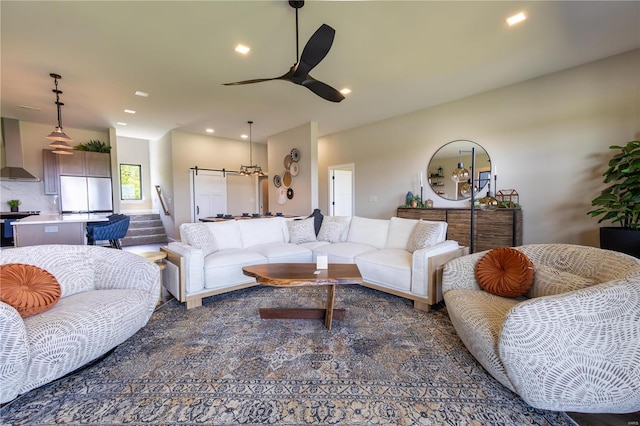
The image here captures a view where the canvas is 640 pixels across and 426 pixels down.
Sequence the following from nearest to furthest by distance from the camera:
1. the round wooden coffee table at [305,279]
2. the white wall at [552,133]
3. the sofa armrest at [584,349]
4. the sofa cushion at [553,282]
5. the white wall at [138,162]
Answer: the sofa armrest at [584,349] < the sofa cushion at [553,282] < the round wooden coffee table at [305,279] < the white wall at [552,133] < the white wall at [138,162]

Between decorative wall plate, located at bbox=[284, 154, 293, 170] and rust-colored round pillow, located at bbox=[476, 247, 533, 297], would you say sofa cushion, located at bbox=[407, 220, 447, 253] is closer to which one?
rust-colored round pillow, located at bbox=[476, 247, 533, 297]

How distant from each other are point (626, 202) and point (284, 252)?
4063mm

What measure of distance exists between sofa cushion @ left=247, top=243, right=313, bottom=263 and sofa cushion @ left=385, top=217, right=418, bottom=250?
114cm

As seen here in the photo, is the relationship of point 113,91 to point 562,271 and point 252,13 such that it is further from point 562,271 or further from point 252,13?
point 562,271

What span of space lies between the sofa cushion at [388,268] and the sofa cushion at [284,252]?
Result: 79cm

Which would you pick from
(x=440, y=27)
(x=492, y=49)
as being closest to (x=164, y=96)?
(x=440, y=27)

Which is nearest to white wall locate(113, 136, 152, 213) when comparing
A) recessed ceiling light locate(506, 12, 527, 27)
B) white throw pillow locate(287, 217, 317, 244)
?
white throw pillow locate(287, 217, 317, 244)

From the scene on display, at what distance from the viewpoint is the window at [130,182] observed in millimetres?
7996

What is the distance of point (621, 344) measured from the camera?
3.95 ft

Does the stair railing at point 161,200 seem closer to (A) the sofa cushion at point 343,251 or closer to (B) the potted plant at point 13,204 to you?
(B) the potted plant at point 13,204

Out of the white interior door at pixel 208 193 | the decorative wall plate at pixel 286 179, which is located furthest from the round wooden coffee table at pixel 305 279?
the white interior door at pixel 208 193

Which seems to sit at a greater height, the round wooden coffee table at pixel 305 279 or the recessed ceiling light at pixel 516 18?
the recessed ceiling light at pixel 516 18

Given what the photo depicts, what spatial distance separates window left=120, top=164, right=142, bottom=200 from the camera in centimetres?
800

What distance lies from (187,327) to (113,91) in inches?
169
